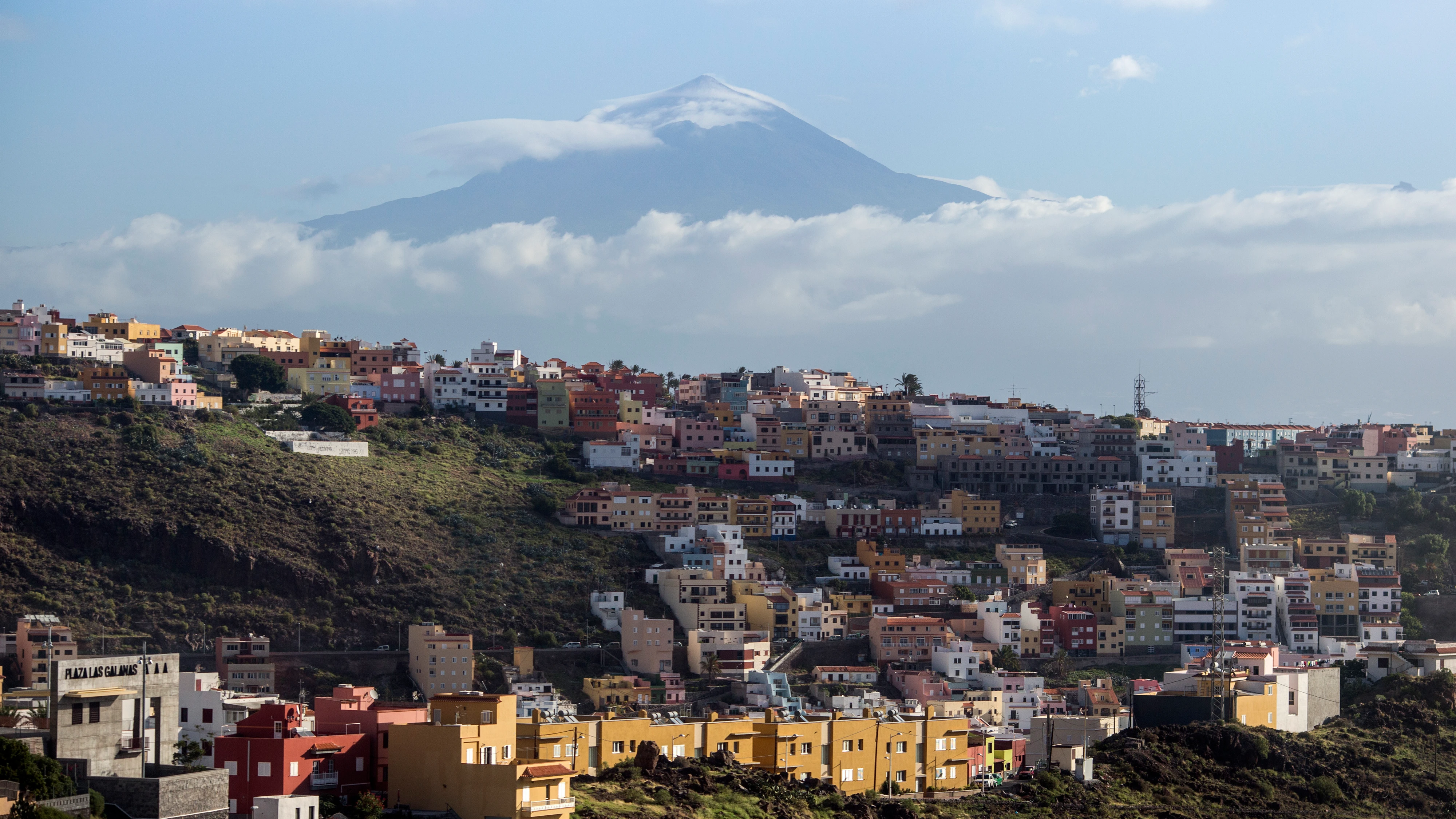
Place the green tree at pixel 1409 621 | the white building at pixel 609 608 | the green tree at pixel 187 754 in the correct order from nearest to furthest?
the green tree at pixel 187 754 < the white building at pixel 609 608 < the green tree at pixel 1409 621

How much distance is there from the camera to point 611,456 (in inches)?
2280

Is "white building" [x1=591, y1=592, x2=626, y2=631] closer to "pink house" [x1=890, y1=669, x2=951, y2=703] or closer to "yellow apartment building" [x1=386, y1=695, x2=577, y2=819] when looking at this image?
"pink house" [x1=890, y1=669, x2=951, y2=703]

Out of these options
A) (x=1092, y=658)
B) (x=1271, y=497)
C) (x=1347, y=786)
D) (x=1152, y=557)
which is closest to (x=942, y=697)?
(x=1092, y=658)

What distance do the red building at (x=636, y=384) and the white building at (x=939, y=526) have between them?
12503mm

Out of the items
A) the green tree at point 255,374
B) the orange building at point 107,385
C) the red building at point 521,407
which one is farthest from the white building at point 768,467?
the orange building at point 107,385

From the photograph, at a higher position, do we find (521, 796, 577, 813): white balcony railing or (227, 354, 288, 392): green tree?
(227, 354, 288, 392): green tree

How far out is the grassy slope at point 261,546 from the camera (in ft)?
142

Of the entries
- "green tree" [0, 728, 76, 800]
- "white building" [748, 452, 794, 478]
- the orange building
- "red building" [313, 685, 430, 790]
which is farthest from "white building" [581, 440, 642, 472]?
"green tree" [0, 728, 76, 800]

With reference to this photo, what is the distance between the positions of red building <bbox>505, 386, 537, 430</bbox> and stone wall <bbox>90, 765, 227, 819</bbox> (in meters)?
39.5

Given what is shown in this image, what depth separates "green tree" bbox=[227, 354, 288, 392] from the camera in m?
58.2

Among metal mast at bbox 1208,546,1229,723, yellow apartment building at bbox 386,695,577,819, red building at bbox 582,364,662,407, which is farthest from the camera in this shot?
red building at bbox 582,364,662,407

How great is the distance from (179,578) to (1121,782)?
911 inches

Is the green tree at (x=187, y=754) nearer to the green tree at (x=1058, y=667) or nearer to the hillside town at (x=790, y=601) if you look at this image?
the hillside town at (x=790, y=601)

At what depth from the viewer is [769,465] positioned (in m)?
58.5
